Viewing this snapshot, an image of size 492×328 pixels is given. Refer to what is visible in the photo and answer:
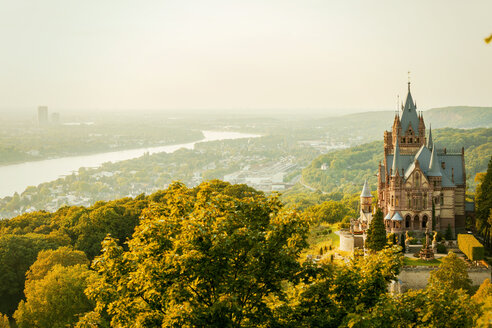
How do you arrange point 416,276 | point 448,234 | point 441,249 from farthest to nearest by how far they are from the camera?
point 448,234, point 441,249, point 416,276

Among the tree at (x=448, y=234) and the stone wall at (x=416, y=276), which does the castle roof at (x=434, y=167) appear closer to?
the tree at (x=448, y=234)

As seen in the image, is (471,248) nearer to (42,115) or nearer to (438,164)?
(438,164)

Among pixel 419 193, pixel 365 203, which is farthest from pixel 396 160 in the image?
pixel 365 203

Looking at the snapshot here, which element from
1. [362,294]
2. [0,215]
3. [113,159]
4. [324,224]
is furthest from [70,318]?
[113,159]

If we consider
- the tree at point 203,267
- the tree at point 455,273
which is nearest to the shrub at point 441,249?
the tree at point 455,273

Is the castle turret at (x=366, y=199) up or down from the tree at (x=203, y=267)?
down

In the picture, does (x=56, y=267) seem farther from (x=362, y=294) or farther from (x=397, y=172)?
(x=397, y=172)

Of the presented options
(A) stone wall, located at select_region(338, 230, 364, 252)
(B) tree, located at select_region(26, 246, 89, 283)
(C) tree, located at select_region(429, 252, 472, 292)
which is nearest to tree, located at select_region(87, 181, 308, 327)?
(C) tree, located at select_region(429, 252, 472, 292)
